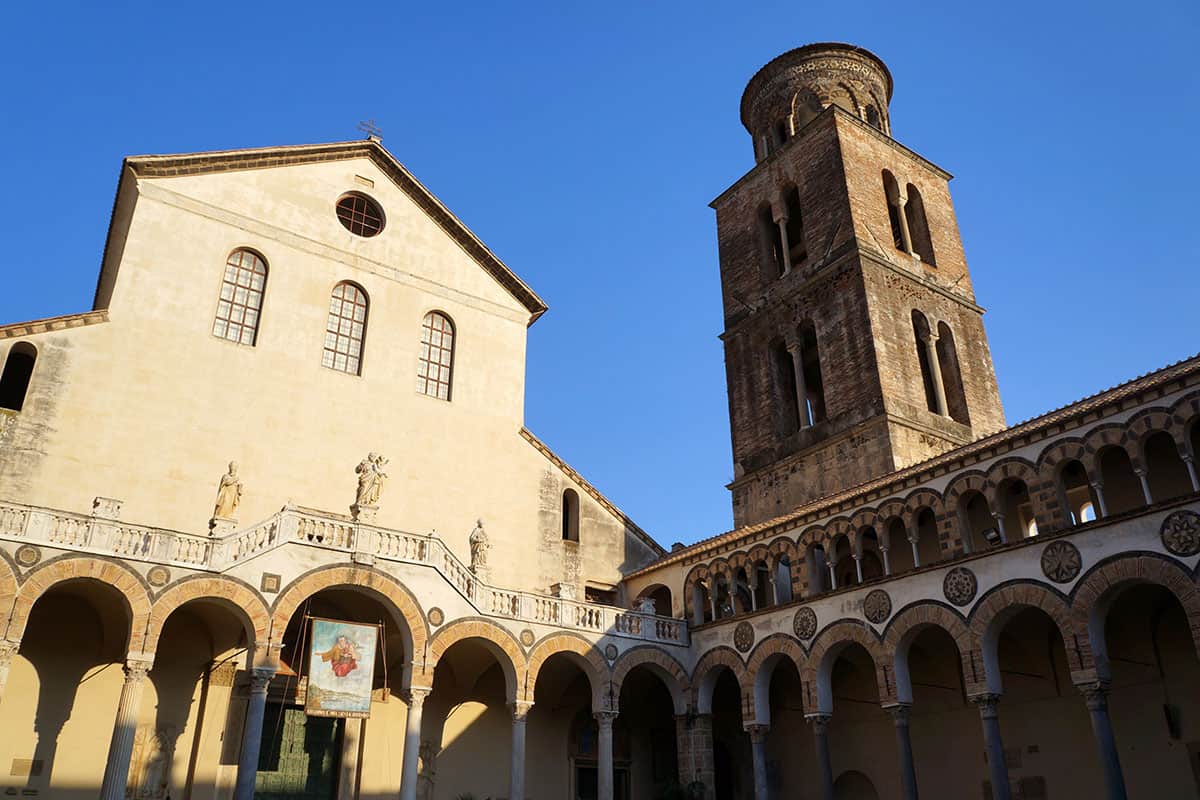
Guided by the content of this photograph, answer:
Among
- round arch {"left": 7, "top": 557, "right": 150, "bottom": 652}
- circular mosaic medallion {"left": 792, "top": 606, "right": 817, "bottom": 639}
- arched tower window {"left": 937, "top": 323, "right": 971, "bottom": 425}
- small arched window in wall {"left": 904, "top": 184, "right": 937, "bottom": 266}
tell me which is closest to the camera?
round arch {"left": 7, "top": 557, "right": 150, "bottom": 652}

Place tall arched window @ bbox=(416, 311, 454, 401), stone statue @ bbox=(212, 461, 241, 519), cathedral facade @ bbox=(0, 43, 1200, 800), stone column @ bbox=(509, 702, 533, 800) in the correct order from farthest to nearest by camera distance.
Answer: tall arched window @ bbox=(416, 311, 454, 401) < stone column @ bbox=(509, 702, 533, 800) < stone statue @ bbox=(212, 461, 241, 519) < cathedral facade @ bbox=(0, 43, 1200, 800)

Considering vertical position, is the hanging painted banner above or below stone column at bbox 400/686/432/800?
above

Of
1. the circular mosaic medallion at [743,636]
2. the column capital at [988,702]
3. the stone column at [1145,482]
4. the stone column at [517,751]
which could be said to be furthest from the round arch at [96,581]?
the stone column at [1145,482]

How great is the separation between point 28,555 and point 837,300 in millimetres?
21643

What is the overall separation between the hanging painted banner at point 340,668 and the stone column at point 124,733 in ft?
9.33

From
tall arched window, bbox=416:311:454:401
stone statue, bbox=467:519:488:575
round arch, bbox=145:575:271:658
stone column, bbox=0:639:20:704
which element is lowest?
A: stone column, bbox=0:639:20:704

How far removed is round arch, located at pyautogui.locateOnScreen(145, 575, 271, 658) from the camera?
1598cm

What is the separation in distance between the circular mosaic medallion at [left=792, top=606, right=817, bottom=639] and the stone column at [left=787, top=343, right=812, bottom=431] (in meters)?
8.35

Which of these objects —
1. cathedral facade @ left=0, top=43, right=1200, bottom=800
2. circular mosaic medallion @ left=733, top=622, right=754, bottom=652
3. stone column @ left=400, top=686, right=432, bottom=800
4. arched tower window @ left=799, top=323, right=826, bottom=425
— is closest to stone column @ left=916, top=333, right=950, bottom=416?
cathedral facade @ left=0, top=43, right=1200, bottom=800

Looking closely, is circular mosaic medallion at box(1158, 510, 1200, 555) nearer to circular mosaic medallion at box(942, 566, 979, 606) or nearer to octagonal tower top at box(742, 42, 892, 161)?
circular mosaic medallion at box(942, 566, 979, 606)

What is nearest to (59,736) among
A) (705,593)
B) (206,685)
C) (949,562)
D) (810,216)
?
(206,685)

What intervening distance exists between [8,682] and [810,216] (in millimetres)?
24678

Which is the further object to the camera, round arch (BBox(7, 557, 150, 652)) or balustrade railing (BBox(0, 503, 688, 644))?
balustrade railing (BBox(0, 503, 688, 644))

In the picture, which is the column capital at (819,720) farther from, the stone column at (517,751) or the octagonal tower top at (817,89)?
the octagonal tower top at (817,89)
